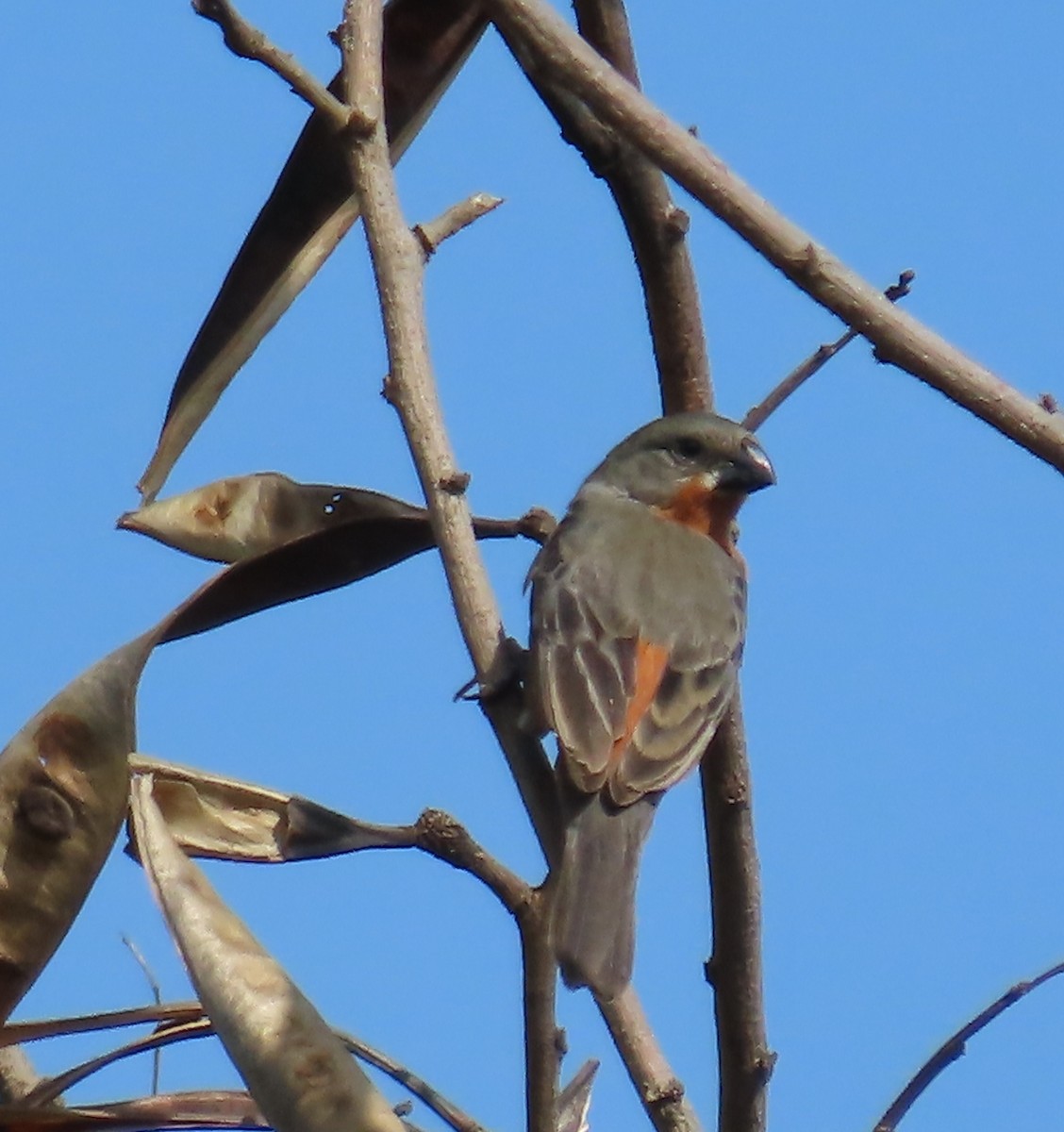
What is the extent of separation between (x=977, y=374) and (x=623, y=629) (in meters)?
2.38

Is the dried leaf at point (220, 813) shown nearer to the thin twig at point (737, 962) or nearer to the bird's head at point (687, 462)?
the thin twig at point (737, 962)

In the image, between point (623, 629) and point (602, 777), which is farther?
point (623, 629)

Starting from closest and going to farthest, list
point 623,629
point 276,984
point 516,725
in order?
1. point 276,984
2. point 516,725
3. point 623,629

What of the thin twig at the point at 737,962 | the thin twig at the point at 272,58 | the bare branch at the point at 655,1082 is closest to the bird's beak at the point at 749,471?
the thin twig at the point at 737,962

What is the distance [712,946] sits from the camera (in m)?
3.95

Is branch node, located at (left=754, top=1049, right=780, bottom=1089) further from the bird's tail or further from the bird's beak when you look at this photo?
the bird's beak

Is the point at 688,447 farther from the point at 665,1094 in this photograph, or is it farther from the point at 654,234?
the point at 665,1094

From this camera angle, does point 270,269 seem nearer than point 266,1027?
No

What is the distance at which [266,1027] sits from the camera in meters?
2.95

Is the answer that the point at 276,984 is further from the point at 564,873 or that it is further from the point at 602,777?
the point at 602,777

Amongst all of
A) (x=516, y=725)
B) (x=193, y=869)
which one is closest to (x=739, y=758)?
(x=516, y=725)

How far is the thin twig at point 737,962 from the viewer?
3760mm

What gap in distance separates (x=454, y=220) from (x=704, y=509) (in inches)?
94.9

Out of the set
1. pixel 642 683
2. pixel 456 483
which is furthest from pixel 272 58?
pixel 642 683
